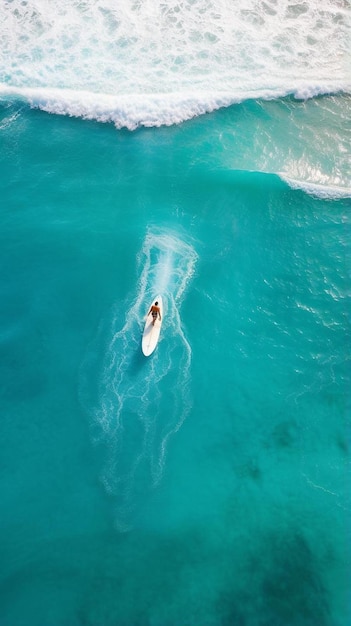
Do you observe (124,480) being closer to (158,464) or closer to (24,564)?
(158,464)

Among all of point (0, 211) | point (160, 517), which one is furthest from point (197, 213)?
point (160, 517)

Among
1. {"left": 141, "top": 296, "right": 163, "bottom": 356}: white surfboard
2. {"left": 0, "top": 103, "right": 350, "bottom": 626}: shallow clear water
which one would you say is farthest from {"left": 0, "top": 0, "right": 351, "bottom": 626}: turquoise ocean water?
{"left": 141, "top": 296, "right": 163, "bottom": 356}: white surfboard

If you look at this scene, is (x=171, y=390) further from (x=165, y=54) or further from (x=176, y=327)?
(x=165, y=54)

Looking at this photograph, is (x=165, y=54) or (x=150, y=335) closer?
(x=150, y=335)

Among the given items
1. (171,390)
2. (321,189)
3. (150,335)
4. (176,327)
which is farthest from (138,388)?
(321,189)

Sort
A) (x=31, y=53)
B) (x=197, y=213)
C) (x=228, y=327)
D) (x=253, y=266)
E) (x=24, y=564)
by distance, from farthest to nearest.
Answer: (x=31, y=53)
(x=197, y=213)
(x=253, y=266)
(x=228, y=327)
(x=24, y=564)

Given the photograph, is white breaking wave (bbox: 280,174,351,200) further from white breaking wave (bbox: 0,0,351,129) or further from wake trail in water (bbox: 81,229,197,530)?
wake trail in water (bbox: 81,229,197,530)

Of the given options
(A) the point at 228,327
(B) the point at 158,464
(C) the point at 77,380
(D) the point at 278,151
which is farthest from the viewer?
(D) the point at 278,151
